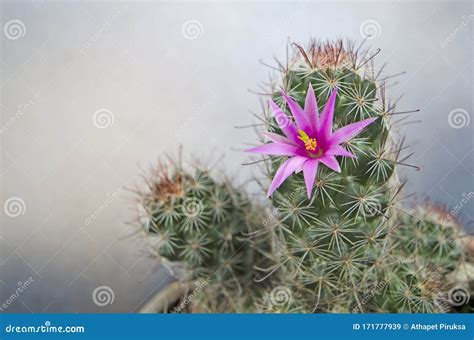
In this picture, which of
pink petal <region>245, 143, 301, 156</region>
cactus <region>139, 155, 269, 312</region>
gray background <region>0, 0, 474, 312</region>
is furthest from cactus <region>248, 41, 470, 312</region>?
gray background <region>0, 0, 474, 312</region>

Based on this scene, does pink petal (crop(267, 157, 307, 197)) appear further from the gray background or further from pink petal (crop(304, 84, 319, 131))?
the gray background

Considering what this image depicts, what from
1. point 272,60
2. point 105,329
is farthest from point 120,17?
point 105,329

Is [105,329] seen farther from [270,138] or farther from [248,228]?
[270,138]

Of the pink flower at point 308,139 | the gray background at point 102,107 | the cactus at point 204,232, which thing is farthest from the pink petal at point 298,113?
the gray background at point 102,107

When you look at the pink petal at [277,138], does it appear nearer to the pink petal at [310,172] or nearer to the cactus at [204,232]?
the pink petal at [310,172]

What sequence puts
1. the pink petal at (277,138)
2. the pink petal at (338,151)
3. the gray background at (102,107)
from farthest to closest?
the gray background at (102,107) < the pink petal at (277,138) < the pink petal at (338,151)

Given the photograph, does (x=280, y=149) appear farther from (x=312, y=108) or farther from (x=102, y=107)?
(x=102, y=107)
